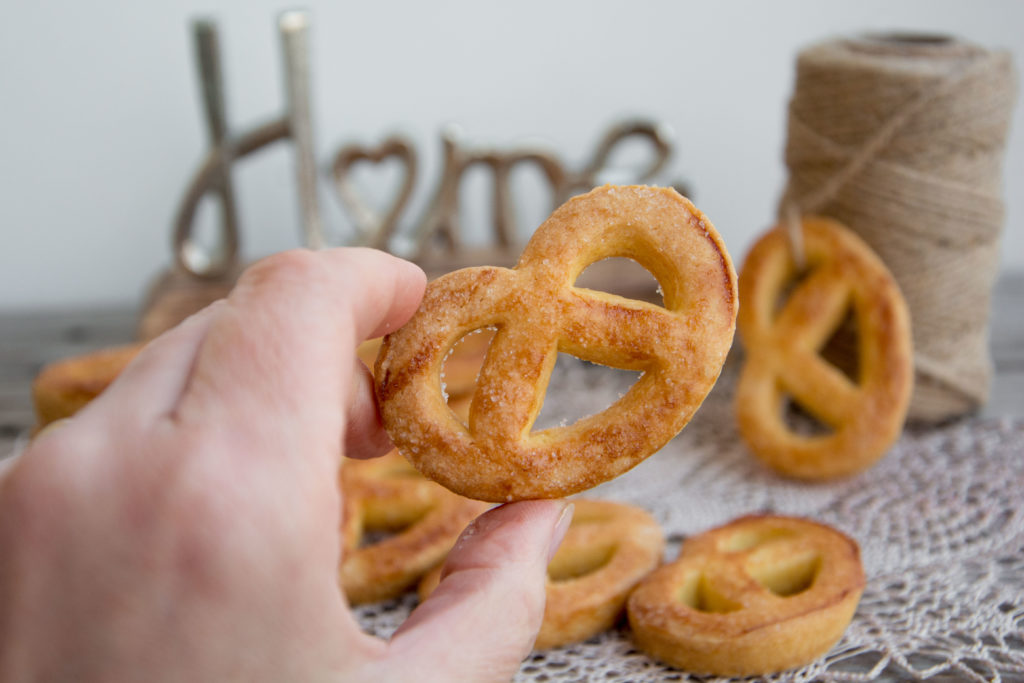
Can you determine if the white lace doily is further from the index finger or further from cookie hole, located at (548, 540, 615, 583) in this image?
the index finger

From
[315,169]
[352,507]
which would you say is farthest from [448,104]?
[352,507]

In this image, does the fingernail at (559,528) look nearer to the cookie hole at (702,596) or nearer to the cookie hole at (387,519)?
the cookie hole at (702,596)

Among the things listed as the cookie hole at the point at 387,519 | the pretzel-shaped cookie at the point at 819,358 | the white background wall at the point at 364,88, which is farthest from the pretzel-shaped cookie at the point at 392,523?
the white background wall at the point at 364,88

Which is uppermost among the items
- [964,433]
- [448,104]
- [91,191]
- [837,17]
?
[837,17]

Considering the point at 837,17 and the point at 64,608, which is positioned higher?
the point at 837,17

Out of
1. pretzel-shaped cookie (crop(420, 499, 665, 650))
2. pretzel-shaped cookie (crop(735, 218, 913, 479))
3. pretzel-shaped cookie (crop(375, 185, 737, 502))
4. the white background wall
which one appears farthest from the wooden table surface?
pretzel-shaped cookie (crop(375, 185, 737, 502))

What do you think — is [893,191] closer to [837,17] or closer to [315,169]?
[837,17]

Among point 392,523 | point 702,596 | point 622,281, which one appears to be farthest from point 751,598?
point 622,281
